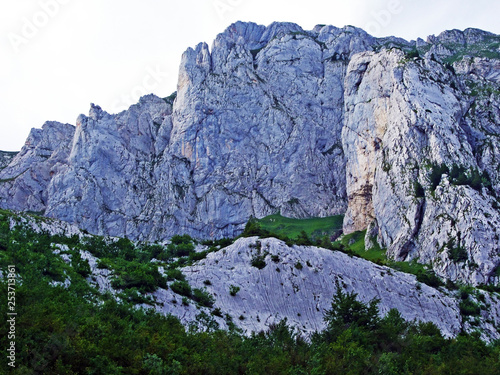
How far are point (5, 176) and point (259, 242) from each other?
171611mm

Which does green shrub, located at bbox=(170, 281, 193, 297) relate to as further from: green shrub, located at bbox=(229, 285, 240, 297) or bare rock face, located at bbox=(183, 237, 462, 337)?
green shrub, located at bbox=(229, 285, 240, 297)

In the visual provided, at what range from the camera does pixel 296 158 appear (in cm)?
18100

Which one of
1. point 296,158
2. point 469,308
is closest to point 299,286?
point 469,308

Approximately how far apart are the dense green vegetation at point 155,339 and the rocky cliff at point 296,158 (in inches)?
3372

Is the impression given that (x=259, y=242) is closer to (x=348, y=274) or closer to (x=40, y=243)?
(x=348, y=274)

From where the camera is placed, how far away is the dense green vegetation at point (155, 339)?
2125 centimetres

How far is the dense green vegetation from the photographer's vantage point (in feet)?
69.7

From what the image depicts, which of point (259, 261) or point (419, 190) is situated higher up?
point (419, 190)

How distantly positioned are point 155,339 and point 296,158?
158 metres

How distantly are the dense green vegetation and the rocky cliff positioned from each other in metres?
85.6

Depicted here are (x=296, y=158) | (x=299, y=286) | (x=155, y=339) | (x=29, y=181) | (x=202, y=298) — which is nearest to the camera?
(x=155, y=339)

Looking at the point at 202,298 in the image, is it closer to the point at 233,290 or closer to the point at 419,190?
the point at 233,290

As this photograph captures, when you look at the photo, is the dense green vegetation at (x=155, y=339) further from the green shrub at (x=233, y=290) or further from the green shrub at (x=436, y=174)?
the green shrub at (x=436, y=174)

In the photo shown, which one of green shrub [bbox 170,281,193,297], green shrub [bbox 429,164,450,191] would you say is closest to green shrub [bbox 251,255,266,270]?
green shrub [bbox 170,281,193,297]
